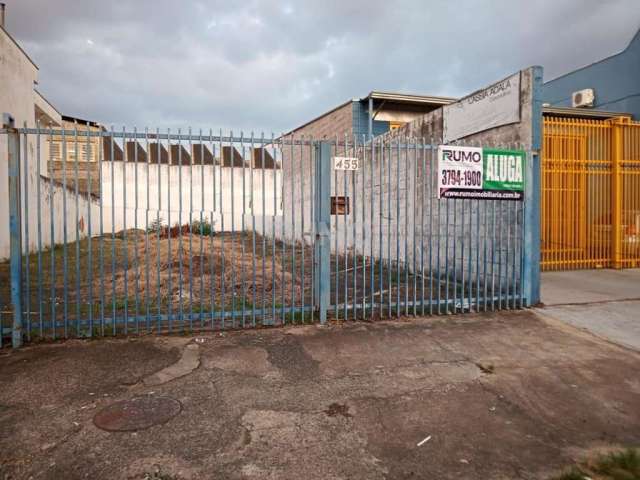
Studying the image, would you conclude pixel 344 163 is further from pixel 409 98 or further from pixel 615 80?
pixel 615 80

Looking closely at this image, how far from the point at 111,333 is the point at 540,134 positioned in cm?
667

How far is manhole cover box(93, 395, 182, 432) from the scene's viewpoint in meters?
3.20

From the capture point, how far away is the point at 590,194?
10.1m

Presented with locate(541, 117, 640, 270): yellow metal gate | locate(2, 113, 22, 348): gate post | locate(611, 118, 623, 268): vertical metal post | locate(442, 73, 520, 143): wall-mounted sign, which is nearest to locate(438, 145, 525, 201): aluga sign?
locate(442, 73, 520, 143): wall-mounted sign

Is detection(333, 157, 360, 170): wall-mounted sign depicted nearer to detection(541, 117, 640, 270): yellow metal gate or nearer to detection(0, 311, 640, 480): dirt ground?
detection(0, 311, 640, 480): dirt ground

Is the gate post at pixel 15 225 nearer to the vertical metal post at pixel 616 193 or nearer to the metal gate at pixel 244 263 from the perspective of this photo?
the metal gate at pixel 244 263

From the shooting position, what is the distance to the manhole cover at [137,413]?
10.5ft

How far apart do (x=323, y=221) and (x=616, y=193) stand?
319 inches

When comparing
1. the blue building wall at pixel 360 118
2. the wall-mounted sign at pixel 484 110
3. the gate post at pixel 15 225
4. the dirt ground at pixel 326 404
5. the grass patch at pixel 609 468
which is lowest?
the grass patch at pixel 609 468

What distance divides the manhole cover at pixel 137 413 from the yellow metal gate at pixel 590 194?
896 cm

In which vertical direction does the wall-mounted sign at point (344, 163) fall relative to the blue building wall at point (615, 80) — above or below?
below

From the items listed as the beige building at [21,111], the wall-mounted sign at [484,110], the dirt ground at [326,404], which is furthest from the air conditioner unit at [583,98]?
the beige building at [21,111]

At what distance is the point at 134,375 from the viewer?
13.5ft

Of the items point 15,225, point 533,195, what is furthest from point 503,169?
point 15,225
